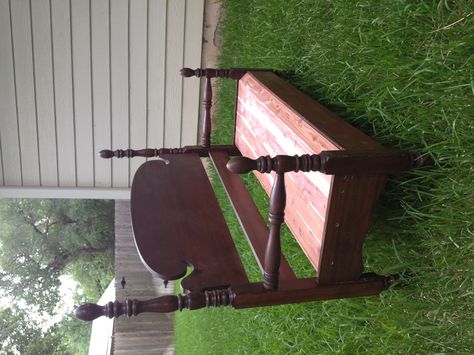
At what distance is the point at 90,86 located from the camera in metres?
3.57

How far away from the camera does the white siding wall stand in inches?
134

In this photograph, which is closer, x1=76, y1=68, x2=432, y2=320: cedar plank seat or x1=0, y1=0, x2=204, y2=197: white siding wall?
x1=76, y1=68, x2=432, y2=320: cedar plank seat

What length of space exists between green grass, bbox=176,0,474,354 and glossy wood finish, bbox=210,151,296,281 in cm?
33

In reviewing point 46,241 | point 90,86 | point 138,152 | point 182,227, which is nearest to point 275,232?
point 182,227

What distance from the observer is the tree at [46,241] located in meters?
7.84

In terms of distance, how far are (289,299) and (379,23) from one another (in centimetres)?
95

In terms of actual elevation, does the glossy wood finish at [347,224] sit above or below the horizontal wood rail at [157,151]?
above

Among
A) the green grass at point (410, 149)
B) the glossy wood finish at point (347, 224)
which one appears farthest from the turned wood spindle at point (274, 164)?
the green grass at point (410, 149)

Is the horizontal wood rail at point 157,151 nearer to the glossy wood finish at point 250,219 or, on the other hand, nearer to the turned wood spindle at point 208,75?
the turned wood spindle at point 208,75

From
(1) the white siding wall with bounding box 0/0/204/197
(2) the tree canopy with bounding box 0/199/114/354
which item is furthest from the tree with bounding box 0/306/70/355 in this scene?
(1) the white siding wall with bounding box 0/0/204/197

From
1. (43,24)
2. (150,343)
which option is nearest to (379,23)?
(43,24)

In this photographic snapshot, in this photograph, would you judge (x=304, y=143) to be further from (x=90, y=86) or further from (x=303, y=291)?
(x=90, y=86)

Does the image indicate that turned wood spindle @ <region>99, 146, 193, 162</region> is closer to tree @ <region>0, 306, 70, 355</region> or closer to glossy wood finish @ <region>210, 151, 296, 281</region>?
glossy wood finish @ <region>210, 151, 296, 281</region>

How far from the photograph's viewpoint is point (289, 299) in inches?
53.6
